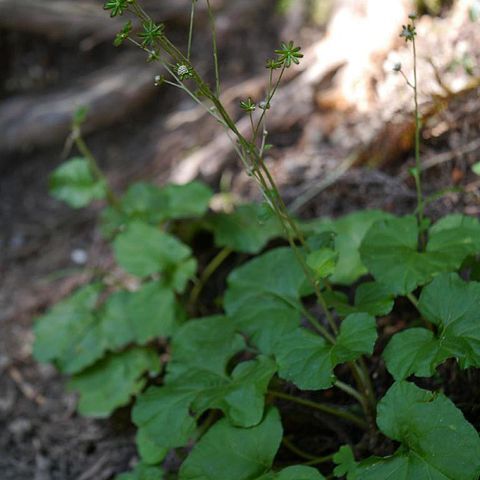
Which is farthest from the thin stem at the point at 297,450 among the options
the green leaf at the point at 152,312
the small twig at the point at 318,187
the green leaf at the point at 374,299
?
the small twig at the point at 318,187

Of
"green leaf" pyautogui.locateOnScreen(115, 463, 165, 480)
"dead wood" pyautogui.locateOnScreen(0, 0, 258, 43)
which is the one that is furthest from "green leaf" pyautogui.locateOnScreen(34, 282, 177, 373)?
"dead wood" pyautogui.locateOnScreen(0, 0, 258, 43)

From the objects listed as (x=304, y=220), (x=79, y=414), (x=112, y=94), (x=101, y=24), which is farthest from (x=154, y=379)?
(x=101, y=24)

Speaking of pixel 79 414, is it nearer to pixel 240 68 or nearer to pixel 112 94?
pixel 112 94

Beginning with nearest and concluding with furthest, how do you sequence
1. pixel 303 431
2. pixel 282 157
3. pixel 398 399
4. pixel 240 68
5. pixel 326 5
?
pixel 398 399
pixel 303 431
pixel 282 157
pixel 326 5
pixel 240 68

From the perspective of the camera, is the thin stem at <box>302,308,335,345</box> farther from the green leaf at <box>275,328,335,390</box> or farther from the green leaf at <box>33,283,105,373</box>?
the green leaf at <box>33,283,105,373</box>

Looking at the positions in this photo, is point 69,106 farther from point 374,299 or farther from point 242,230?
point 374,299

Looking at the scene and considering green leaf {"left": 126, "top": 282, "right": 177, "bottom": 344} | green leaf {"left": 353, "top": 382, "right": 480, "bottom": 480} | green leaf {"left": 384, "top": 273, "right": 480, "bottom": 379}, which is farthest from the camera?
green leaf {"left": 126, "top": 282, "right": 177, "bottom": 344}
